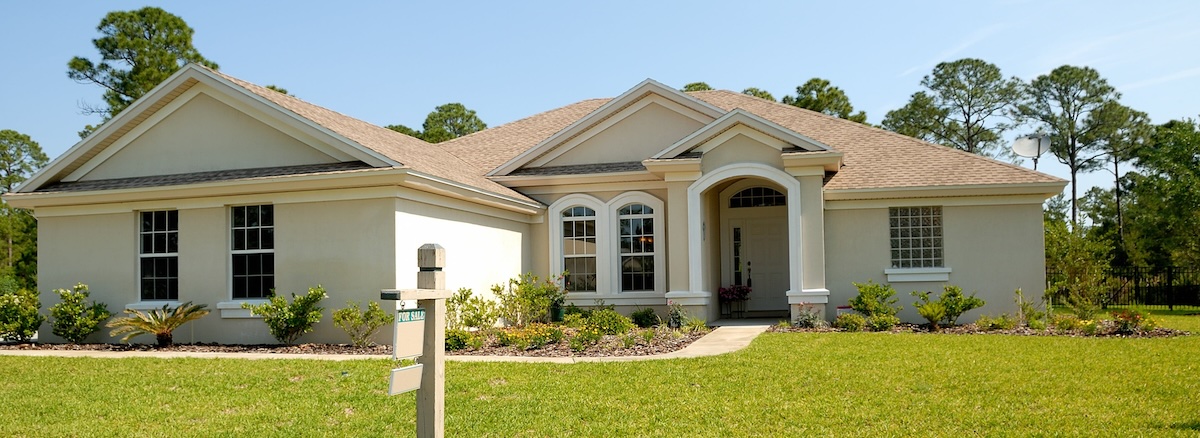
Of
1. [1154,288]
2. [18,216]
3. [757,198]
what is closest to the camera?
[757,198]

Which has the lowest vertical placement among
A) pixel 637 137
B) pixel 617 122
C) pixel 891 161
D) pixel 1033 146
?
pixel 891 161

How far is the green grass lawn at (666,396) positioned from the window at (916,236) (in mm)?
5243

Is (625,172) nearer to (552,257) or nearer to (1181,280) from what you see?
(552,257)

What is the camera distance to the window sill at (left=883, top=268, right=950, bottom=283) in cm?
1748

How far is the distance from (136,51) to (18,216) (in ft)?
31.0

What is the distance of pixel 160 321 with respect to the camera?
14.5 meters

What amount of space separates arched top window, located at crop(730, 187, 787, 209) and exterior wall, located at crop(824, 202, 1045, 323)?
2.24 metres

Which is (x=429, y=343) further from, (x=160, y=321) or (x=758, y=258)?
(x=758, y=258)

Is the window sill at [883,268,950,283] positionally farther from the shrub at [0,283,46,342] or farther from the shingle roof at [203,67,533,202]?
the shrub at [0,283,46,342]

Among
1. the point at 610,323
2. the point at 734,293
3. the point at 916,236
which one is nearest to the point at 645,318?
the point at 734,293

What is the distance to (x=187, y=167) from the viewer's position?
15883 mm

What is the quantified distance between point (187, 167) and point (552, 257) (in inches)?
281

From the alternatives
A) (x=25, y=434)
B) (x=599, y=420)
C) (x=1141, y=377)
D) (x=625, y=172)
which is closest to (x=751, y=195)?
(x=625, y=172)

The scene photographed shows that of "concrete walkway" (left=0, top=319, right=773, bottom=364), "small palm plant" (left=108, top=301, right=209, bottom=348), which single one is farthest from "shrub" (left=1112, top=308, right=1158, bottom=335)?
"small palm plant" (left=108, top=301, right=209, bottom=348)
